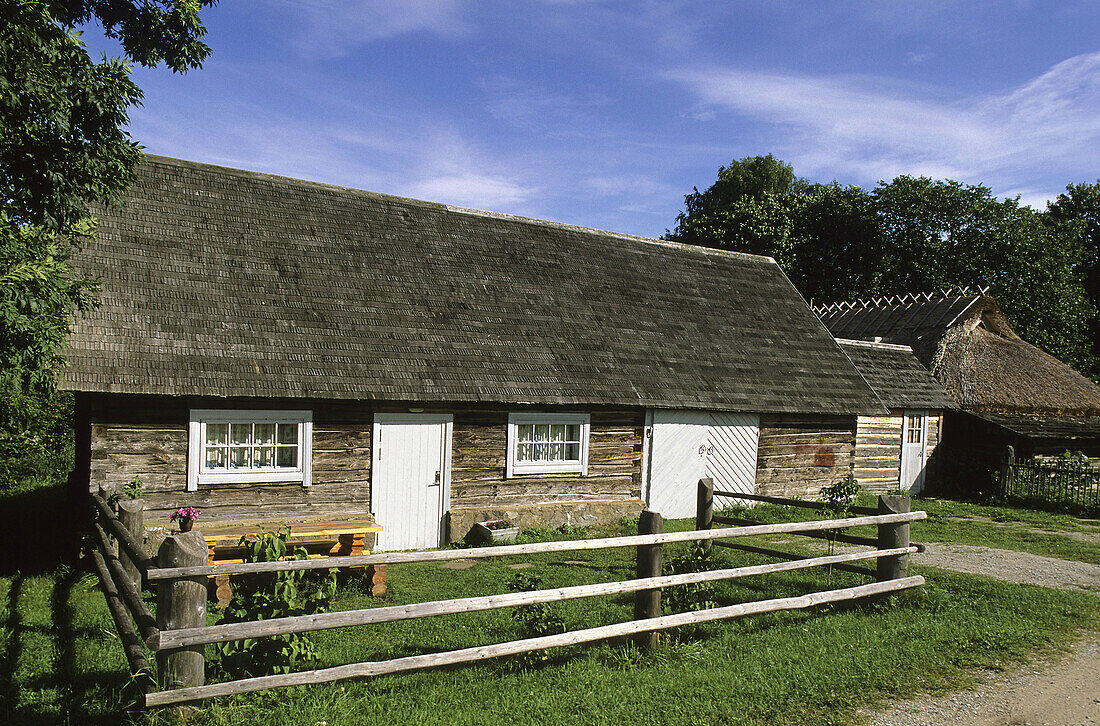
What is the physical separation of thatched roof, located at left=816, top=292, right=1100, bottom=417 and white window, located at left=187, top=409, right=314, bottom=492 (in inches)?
773

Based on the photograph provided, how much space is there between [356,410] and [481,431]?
7.45 ft

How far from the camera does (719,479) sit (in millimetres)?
15594

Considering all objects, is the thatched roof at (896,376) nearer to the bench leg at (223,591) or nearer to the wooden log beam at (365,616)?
the wooden log beam at (365,616)

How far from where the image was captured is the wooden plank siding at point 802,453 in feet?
53.5

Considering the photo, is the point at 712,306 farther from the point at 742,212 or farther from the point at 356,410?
the point at 742,212

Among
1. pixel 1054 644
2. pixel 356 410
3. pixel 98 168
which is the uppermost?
pixel 98 168

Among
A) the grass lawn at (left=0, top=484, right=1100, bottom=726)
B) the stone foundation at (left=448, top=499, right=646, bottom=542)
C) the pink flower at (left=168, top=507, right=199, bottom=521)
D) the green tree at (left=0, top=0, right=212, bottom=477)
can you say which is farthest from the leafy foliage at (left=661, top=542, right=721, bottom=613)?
the green tree at (left=0, top=0, right=212, bottom=477)

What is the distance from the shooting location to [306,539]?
363 inches

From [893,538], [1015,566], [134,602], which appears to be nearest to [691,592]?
[893,538]

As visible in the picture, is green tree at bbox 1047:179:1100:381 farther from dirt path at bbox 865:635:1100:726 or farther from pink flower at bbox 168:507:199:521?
pink flower at bbox 168:507:199:521

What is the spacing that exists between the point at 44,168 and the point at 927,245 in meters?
40.2

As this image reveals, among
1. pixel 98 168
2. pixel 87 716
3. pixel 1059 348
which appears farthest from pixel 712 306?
pixel 1059 348

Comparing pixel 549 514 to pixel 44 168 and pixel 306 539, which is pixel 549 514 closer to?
pixel 306 539

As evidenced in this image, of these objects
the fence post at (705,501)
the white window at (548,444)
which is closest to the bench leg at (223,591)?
the white window at (548,444)
